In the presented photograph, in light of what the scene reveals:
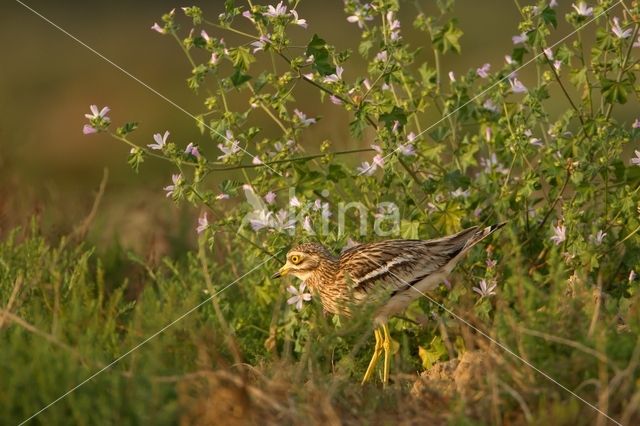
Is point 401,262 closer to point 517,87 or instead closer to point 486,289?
point 486,289

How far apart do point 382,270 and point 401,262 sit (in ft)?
0.33

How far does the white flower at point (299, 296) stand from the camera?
6.11 m

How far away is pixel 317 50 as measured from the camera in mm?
5816

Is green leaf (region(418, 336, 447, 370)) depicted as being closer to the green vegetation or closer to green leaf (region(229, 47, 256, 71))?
the green vegetation

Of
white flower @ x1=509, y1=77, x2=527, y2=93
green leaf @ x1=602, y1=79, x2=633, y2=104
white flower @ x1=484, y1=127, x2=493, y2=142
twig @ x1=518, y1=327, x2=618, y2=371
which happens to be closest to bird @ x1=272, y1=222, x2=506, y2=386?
white flower @ x1=484, y1=127, x2=493, y2=142

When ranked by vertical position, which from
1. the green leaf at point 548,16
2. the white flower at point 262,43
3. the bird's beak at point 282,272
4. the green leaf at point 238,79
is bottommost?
the bird's beak at point 282,272

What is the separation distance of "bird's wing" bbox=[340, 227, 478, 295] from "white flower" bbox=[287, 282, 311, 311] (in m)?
0.20

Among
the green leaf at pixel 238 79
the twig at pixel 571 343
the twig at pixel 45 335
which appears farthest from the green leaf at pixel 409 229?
the twig at pixel 45 335

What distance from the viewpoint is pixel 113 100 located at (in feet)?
55.7

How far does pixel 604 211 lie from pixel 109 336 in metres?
2.48

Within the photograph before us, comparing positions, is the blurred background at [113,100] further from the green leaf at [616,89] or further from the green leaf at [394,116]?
the green leaf at [616,89]

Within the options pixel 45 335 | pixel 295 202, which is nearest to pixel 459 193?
pixel 295 202

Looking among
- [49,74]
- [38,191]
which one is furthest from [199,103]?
[38,191]

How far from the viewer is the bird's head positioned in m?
6.09
